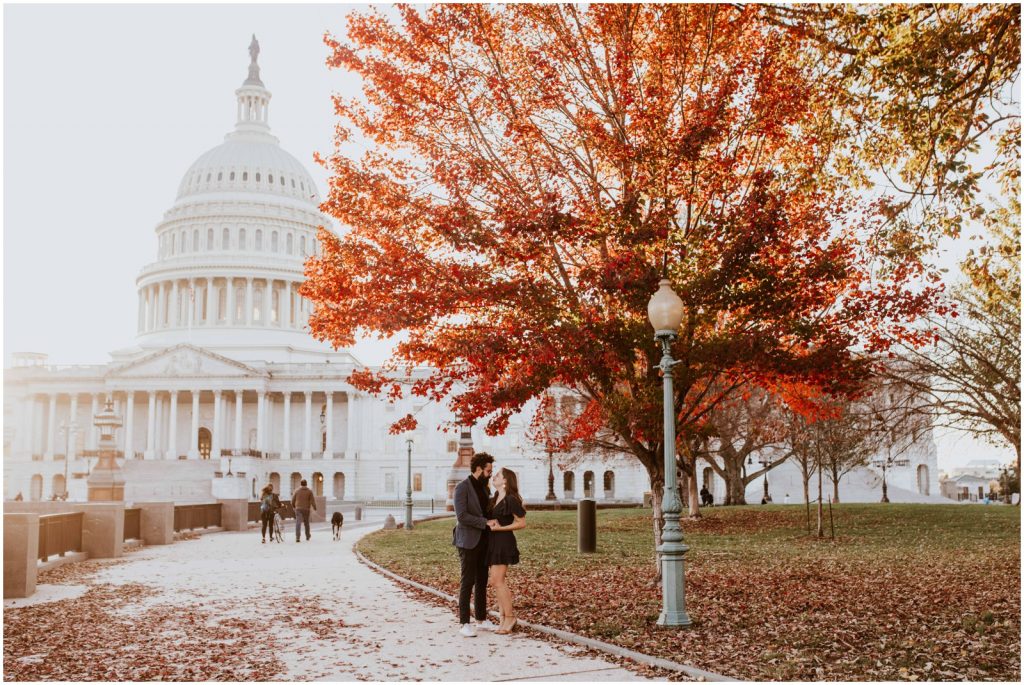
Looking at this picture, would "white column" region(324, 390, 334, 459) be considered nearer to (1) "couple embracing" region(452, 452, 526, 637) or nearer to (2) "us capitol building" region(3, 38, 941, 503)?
(2) "us capitol building" region(3, 38, 941, 503)

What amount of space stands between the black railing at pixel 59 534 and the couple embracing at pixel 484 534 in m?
12.7

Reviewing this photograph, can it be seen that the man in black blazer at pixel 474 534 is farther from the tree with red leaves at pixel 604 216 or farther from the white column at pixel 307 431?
the white column at pixel 307 431

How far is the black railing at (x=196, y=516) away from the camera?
33.6 meters

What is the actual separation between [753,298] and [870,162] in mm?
2616

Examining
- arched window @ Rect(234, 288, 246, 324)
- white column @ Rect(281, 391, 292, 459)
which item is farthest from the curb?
arched window @ Rect(234, 288, 246, 324)

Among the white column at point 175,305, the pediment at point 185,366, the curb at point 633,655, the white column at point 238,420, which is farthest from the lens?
the white column at point 175,305

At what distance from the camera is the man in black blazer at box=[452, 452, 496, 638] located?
Result: 11.6m

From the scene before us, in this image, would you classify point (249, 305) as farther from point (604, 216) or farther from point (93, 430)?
point (604, 216)

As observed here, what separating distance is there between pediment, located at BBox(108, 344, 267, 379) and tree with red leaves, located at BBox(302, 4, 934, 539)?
91.9 m

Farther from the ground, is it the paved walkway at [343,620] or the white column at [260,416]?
the white column at [260,416]

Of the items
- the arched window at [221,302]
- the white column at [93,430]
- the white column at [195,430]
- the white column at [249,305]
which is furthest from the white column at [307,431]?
the white column at [93,430]

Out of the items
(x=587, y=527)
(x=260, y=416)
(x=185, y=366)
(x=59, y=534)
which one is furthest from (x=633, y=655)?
(x=185, y=366)

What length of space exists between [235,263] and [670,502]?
365ft

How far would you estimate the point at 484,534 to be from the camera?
1192cm
